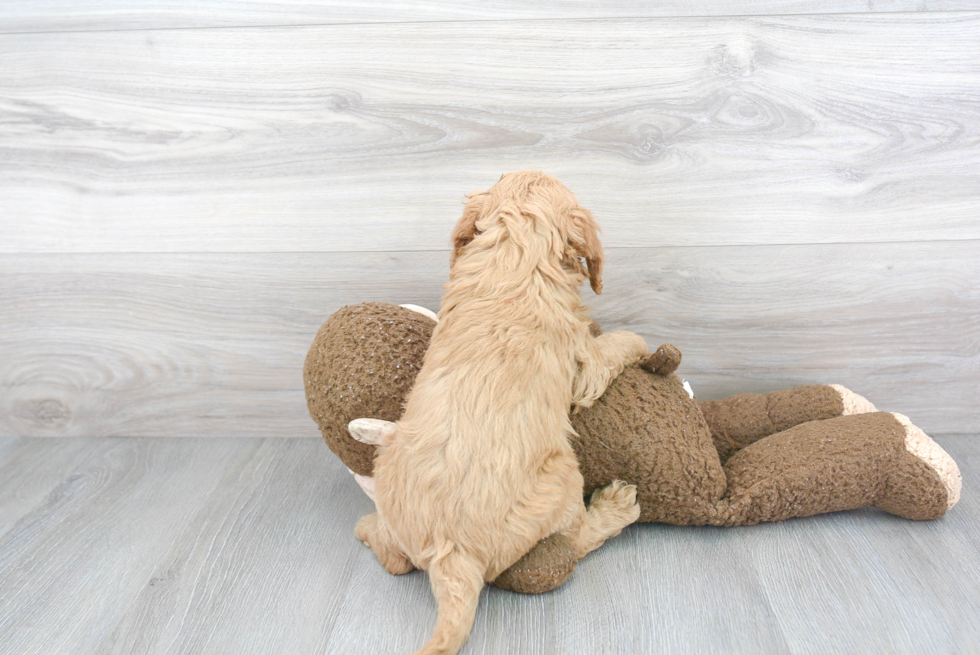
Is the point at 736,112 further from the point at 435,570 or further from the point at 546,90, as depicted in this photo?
the point at 435,570

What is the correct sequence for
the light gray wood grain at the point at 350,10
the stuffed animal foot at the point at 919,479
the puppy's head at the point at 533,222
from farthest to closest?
the light gray wood grain at the point at 350,10 → the stuffed animal foot at the point at 919,479 → the puppy's head at the point at 533,222

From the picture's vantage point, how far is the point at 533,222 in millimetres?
1101

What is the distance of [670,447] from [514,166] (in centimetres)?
65

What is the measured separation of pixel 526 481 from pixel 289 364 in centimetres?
80

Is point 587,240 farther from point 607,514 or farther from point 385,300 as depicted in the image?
point 385,300

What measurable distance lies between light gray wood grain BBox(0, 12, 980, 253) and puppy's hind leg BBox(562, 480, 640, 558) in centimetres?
54

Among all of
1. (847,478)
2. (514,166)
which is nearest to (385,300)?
(514,166)

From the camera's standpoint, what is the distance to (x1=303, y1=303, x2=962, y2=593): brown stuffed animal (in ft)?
3.91

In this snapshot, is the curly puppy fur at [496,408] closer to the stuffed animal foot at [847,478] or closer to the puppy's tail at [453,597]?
the puppy's tail at [453,597]

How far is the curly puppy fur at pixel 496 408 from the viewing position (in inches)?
39.6

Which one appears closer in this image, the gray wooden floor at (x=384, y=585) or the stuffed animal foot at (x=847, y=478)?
the gray wooden floor at (x=384, y=585)

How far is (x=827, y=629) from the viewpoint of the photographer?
1025mm

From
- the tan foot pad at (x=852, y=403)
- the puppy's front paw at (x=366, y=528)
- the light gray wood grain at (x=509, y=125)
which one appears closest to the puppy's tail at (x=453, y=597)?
the puppy's front paw at (x=366, y=528)

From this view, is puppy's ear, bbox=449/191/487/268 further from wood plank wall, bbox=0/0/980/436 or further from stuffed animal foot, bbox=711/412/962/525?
stuffed animal foot, bbox=711/412/962/525
